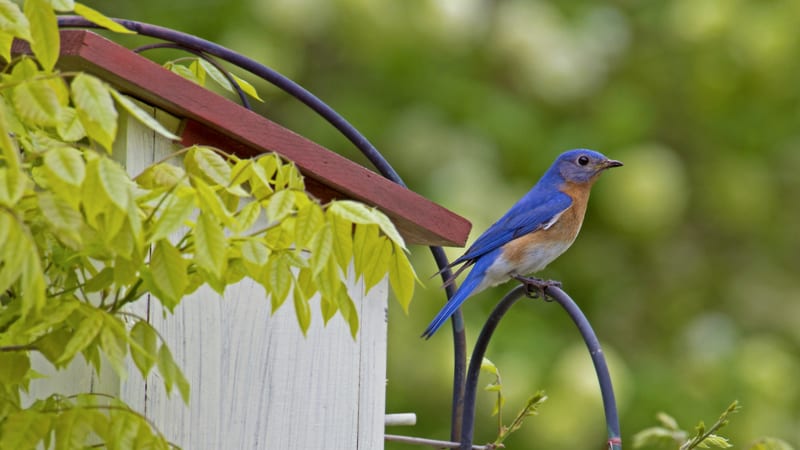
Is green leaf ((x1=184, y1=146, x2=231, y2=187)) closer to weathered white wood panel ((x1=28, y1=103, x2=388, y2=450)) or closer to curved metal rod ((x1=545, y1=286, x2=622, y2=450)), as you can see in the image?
weathered white wood panel ((x1=28, y1=103, x2=388, y2=450))

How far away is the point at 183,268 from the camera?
2104mm

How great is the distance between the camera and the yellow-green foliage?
194 centimetres

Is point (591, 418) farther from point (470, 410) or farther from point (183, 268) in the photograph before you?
point (183, 268)

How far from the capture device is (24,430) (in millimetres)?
2166

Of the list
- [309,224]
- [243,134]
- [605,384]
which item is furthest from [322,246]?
[605,384]

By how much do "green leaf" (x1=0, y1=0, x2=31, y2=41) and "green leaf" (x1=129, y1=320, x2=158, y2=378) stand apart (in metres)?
0.54

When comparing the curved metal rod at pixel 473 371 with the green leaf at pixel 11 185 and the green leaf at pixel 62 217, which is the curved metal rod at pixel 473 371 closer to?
the green leaf at pixel 62 217

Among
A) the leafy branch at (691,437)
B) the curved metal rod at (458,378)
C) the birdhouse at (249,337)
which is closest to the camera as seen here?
the leafy branch at (691,437)

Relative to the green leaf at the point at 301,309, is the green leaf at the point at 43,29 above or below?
above

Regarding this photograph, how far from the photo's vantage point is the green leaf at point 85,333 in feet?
6.81

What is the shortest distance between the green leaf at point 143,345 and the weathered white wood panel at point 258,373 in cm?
67

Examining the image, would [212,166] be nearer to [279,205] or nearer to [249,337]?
[279,205]

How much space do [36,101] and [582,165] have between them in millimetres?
3046

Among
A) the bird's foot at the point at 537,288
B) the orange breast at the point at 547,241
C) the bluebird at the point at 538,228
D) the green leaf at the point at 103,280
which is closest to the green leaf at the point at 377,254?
the green leaf at the point at 103,280
